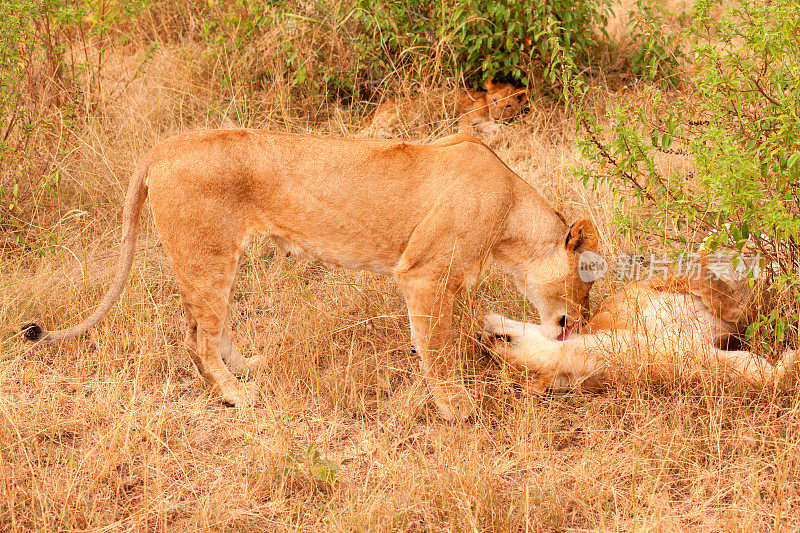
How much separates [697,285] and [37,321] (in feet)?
11.8

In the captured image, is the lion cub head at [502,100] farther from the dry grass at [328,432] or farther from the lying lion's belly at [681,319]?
the lying lion's belly at [681,319]

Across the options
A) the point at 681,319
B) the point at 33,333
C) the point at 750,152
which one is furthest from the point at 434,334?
the point at 33,333

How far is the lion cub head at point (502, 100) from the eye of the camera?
6695 millimetres

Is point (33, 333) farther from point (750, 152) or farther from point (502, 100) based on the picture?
point (502, 100)

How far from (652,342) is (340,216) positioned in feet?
5.24

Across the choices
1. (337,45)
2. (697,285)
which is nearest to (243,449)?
(697,285)

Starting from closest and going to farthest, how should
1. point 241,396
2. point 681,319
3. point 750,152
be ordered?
1. point 750,152
2. point 681,319
3. point 241,396

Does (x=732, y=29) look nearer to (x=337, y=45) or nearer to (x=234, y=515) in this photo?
(x=234, y=515)

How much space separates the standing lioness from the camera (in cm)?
388

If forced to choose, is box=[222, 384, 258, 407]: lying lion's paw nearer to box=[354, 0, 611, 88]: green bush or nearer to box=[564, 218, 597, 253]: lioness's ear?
box=[564, 218, 597, 253]: lioness's ear

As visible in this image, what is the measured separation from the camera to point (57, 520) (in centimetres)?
316

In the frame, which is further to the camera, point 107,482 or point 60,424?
point 60,424

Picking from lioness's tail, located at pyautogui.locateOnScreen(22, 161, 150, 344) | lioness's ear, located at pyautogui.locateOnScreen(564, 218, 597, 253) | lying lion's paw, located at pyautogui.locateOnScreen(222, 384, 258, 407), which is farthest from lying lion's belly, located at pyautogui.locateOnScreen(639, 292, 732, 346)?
lioness's tail, located at pyautogui.locateOnScreen(22, 161, 150, 344)

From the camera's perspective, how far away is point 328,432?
3811 millimetres
